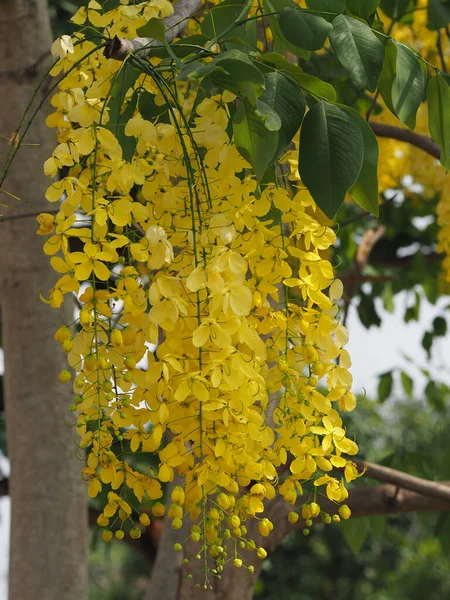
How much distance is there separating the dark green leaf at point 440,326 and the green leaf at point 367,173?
2049 millimetres

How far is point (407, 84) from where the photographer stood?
0.91 metres

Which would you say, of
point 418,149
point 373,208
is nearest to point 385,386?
point 418,149

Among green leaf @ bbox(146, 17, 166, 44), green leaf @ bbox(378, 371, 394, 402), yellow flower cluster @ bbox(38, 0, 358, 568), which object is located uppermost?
green leaf @ bbox(146, 17, 166, 44)

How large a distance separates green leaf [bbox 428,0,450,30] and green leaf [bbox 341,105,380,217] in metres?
0.69

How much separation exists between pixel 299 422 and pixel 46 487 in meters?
0.89

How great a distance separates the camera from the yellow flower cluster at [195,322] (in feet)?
2.41

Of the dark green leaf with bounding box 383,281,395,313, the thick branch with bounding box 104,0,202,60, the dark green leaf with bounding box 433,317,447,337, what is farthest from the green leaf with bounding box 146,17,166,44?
the dark green leaf with bounding box 383,281,395,313

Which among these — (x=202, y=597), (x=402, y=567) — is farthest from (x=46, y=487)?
(x=402, y=567)

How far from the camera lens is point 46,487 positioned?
155cm

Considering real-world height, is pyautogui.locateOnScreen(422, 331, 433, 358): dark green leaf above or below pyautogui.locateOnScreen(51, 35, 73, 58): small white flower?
below

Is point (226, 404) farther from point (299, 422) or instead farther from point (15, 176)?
point (15, 176)

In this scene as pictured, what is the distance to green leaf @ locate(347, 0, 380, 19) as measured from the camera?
944 mm

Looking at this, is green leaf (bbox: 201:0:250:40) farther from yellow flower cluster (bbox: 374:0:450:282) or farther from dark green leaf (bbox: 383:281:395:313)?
dark green leaf (bbox: 383:281:395:313)

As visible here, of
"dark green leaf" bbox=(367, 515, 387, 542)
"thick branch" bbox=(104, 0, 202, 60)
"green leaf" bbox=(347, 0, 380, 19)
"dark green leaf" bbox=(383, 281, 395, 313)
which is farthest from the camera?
"dark green leaf" bbox=(383, 281, 395, 313)
